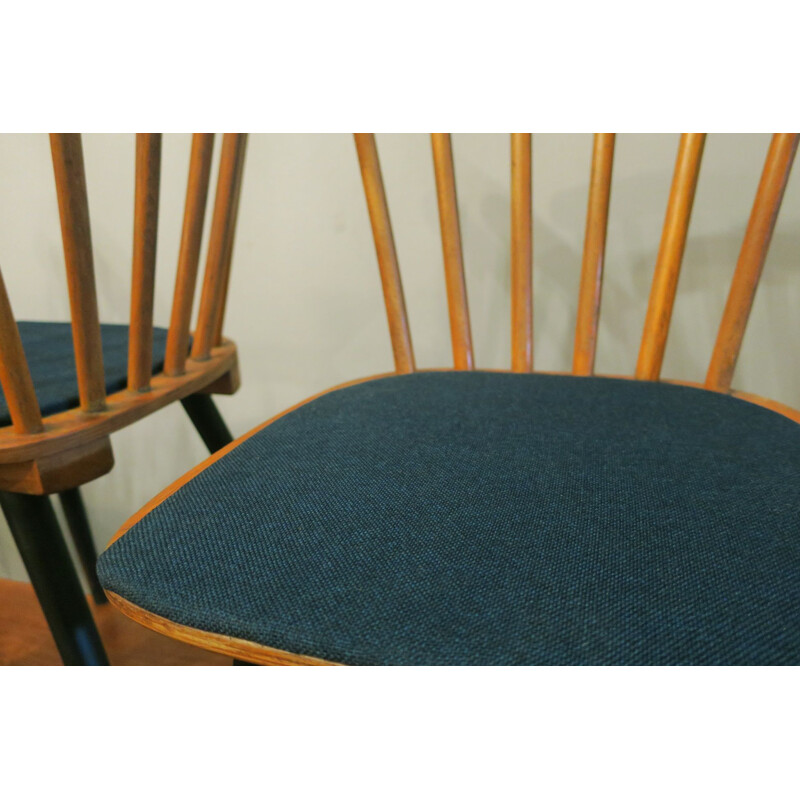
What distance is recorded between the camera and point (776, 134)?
1.86 ft

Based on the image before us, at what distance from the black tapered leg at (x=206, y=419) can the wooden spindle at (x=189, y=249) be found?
139mm

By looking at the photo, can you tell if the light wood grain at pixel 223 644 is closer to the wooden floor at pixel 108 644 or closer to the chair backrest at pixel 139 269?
the chair backrest at pixel 139 269

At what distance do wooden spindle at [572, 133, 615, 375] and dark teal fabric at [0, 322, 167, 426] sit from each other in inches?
16.5

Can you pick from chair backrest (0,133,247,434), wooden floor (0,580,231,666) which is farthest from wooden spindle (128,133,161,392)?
wooden floor (0,580,231,666)

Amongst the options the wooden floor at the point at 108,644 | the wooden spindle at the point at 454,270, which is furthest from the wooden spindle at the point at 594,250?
the wooden floor at the point at 108,644

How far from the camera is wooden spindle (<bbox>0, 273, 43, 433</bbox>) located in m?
0.41

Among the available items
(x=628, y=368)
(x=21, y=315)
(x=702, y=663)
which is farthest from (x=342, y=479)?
(x=21, y=315)

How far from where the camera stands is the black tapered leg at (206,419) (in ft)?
2.47

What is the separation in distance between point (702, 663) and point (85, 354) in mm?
420

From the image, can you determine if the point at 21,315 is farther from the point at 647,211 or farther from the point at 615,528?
the point at 615,528

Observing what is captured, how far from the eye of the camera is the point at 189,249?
525mm

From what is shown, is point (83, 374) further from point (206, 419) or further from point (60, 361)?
point (206, 419)

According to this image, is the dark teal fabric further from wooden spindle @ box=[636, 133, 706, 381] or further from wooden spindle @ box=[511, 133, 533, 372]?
wooden spindle @ box=[636, 133, 706, 381]

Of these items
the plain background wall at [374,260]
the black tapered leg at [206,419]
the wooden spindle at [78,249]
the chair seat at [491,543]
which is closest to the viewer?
the chair seat at [491,543]
